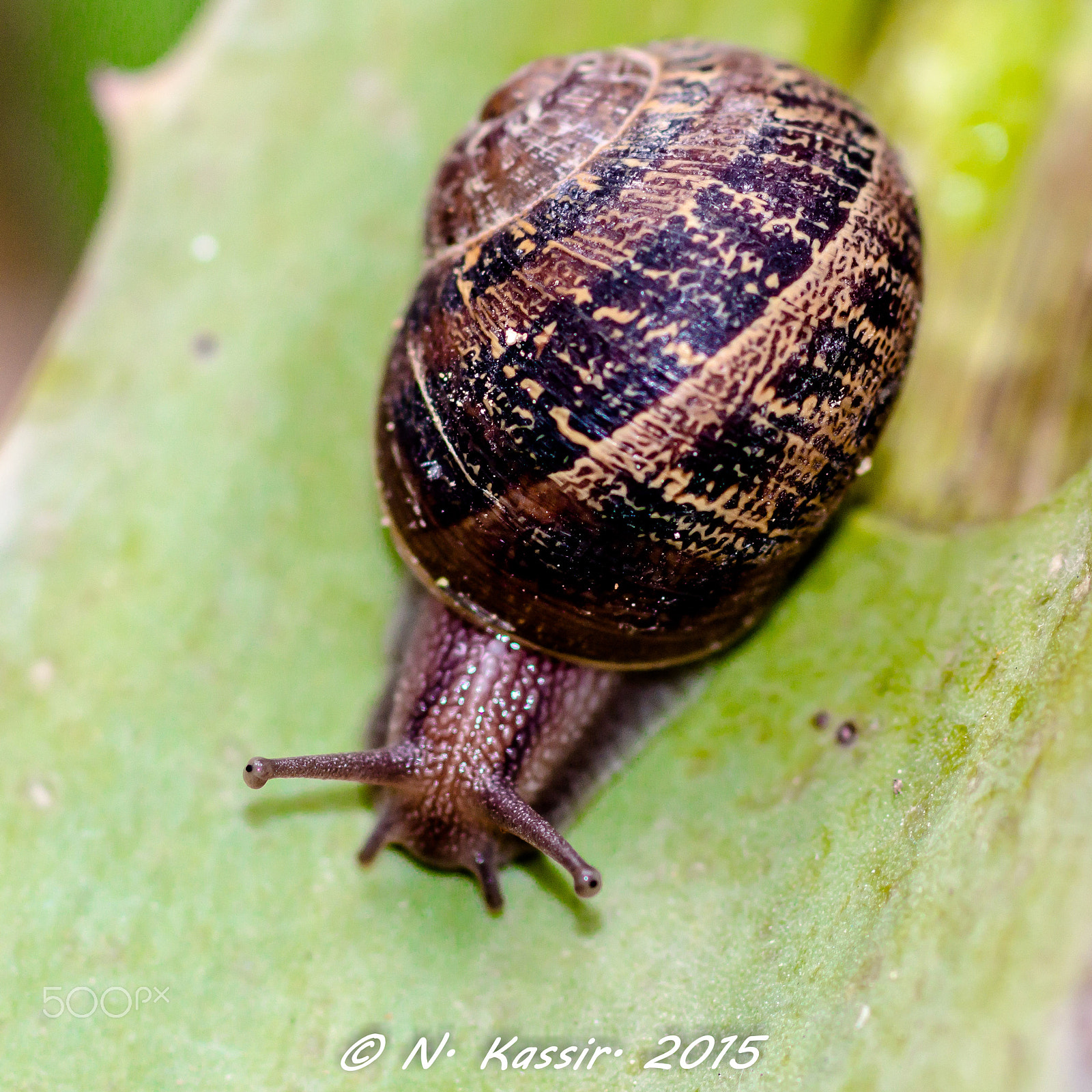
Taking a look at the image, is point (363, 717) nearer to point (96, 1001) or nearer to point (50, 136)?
point (96, 1001)

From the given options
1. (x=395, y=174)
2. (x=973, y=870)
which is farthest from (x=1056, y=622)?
(x=395, y=174)

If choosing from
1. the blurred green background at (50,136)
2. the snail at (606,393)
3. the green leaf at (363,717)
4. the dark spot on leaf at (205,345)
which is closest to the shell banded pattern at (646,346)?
the snail at (606,393)

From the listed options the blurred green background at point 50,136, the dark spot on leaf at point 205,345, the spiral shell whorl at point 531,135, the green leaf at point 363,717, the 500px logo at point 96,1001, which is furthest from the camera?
the blurred green background at point 50,136

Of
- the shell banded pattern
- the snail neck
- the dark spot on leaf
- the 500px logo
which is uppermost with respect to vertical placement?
the shell banded pattern

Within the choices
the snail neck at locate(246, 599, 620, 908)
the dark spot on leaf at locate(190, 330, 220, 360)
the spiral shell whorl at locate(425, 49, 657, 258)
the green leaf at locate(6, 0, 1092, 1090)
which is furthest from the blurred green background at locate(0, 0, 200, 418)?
the snail neck at locate(246, 599, 620, 908)

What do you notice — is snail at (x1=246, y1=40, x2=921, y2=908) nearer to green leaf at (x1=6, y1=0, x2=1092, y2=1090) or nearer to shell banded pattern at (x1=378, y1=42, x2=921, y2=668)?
shell banded pattern at (x1=378, y1=42, x2=921, y2=668)

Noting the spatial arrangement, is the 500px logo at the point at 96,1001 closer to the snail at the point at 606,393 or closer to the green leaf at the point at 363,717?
the green leaf at the point at 363,717

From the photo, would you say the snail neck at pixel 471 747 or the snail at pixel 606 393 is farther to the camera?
the snail neck at pixel 471 747
